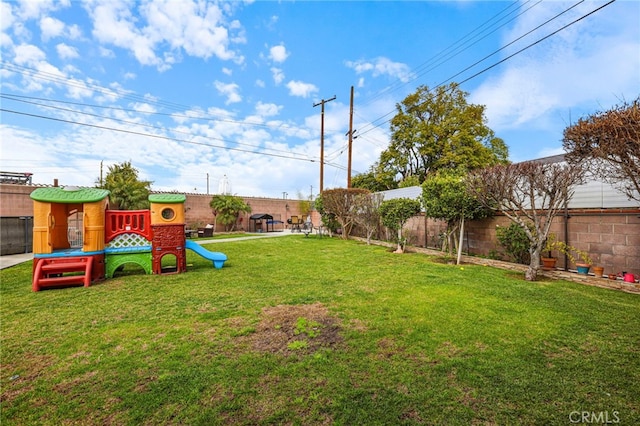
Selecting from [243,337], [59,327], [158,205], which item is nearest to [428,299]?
[243,337]

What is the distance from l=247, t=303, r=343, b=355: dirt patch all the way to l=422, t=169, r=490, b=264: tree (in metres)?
5.03

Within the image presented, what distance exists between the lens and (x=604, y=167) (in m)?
4.83

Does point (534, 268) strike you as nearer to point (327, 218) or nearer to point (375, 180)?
point (327, 218)

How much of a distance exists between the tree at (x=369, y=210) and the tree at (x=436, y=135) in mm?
9817

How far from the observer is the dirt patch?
Answer: 2.81m

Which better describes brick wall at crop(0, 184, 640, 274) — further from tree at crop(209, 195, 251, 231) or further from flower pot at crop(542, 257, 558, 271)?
tree at crop(209, 195, 251, 231)

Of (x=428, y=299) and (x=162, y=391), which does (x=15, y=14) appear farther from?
(x=428, y=299)

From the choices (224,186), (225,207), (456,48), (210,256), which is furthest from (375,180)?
(210,256)

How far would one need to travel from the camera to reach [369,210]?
12.4m

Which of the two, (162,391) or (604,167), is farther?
(604,167)

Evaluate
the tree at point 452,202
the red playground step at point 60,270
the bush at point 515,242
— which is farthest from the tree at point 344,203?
the red playground step at point 60,270

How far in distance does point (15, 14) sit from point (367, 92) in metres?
15.0

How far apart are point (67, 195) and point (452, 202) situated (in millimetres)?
8950

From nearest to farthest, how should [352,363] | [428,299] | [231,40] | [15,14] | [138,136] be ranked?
[352,363], [428,299], [15,14], [231,40], [138,136]
